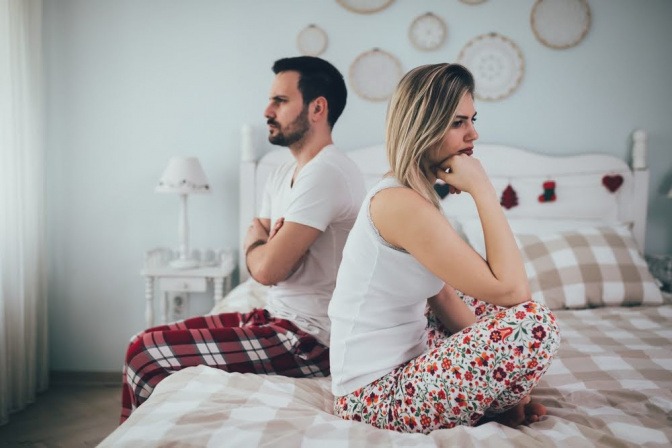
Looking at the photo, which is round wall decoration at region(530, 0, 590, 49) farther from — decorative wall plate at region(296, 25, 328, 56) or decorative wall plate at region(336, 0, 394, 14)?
decorative wall plate at region(296, 25, 328, 56)

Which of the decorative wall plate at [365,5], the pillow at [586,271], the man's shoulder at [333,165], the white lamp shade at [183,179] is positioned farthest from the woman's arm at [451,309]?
the decorative wall plate at [365,5]

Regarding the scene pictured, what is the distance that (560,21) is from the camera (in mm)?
2703

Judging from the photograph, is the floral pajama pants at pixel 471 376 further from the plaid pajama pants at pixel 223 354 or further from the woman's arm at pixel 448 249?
the plaid pajama pants at pixel 223 354

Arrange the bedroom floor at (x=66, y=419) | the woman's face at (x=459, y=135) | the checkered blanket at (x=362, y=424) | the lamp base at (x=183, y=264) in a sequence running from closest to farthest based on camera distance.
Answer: the checkered blanket at (x=362, y=424) < the woman's face at (x=459, y=135) < the bedroom floor at (x=66, y=419) < the lamp base at (x=183, y=264)

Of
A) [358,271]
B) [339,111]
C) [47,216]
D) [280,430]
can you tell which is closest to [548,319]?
[358,271]

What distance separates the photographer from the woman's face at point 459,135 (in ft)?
3.80

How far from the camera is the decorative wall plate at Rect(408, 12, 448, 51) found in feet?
8.96

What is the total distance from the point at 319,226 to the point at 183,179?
4.16 ft

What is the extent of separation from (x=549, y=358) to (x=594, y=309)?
53.4 inches

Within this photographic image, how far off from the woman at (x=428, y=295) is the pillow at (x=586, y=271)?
1.16 m

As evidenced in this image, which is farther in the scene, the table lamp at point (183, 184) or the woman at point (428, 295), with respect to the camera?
the table lamp at point (183, 184)

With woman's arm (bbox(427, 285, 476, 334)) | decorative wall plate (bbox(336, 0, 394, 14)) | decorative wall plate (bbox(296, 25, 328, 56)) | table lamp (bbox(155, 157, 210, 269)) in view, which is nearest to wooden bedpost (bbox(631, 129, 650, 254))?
decorative wall plate (bbox(336, 0, 394, 14))

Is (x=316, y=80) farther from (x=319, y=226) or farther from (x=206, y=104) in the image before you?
(x=206, y=104)

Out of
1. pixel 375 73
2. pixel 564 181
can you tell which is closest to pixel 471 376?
pixel 564 181
